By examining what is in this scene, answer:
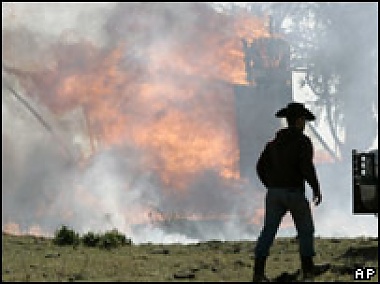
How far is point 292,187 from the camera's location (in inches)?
346

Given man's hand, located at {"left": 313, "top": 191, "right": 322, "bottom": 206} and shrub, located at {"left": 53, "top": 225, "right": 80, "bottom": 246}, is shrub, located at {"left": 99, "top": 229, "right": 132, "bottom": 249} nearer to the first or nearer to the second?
shrub, located at {"left": 53, "top": 225, "right": 80, "bottom": 246}

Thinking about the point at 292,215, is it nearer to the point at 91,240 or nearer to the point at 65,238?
the point at 91,240

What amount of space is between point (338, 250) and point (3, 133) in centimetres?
2037

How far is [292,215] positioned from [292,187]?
332 millimetres

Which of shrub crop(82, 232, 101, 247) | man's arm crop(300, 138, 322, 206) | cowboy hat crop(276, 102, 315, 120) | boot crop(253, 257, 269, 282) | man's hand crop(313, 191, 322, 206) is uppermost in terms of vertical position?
cowboy hat crop(276, 102, 315, 120)

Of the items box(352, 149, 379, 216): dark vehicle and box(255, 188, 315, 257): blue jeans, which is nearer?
box(255, 188, 315, 257): blue jeans

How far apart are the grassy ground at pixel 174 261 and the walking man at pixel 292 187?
0.36 m

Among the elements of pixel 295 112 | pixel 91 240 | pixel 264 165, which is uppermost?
pixel 295 112

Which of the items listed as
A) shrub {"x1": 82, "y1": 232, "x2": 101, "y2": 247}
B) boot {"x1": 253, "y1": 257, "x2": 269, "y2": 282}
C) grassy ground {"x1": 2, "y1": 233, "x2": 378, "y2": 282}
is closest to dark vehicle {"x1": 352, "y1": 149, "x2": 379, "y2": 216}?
grassy ground {"x1": 2, "y1": 233, "x2": 378, "y2": 282}

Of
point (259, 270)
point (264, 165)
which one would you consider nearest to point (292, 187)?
point (264, 165)

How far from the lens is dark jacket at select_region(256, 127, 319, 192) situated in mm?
8633

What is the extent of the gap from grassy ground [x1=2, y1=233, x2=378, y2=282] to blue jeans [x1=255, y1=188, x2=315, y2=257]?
1.40 ft

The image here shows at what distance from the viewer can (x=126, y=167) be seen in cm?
3142

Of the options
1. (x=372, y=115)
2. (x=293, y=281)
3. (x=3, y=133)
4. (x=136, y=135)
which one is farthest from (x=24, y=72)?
(x=293, y=281)
